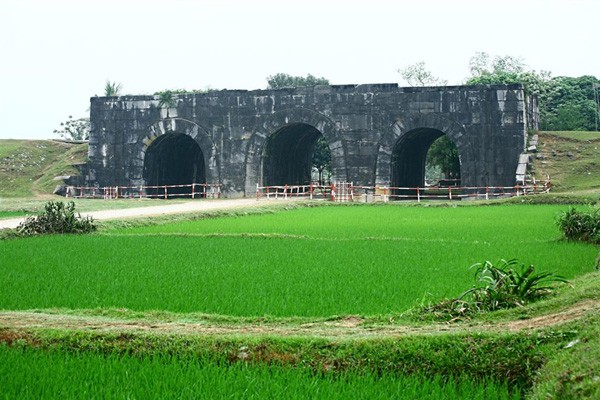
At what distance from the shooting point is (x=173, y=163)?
35312 mm

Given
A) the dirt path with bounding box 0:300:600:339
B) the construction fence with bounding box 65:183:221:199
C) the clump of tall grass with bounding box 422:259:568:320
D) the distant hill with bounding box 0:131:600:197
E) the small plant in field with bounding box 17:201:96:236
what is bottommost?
the dirt path with bounding box 0:300:600:339

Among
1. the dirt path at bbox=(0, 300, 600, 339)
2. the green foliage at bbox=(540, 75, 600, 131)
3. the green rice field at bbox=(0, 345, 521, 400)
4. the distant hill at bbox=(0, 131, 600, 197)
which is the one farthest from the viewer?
the green foliage at bbox=(540, 75, 600, 131)

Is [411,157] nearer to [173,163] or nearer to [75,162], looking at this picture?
[173,163]

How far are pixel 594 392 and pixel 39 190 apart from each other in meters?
29.7

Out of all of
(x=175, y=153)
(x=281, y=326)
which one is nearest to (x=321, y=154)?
(x=175, y=153)

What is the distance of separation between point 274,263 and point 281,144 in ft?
72.6

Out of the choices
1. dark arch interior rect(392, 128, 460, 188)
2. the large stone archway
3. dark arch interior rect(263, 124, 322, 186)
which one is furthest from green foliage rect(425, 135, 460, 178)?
the large stone archway

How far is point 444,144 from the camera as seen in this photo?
38688 mm

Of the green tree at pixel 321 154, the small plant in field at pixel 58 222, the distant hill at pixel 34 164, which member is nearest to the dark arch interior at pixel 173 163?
the distant hill at pixel 34 164

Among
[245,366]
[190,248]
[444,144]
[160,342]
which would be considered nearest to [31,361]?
[160,342]

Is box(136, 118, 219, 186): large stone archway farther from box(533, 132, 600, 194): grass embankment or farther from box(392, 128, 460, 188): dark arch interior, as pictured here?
box(533, 132, 600, 194): grass embankment

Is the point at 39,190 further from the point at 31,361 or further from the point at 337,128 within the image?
the point at 31,361

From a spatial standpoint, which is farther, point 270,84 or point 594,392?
point 270,84

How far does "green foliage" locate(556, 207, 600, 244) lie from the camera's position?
13562 mm
